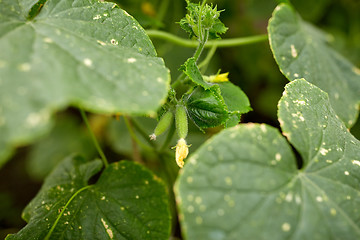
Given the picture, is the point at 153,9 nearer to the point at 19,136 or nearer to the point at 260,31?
the point at 260,31

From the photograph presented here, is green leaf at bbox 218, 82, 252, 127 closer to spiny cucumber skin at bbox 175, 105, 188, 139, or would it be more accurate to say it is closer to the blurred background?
spiny cucumber skin at bbox 175, 105, 188, 139

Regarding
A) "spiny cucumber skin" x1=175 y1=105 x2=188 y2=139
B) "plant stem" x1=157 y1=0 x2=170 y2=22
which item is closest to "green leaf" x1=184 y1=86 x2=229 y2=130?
"spiny cucumber skin" x1=175 y1=105 x2=188 y2=139

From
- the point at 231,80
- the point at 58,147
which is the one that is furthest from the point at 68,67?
the point at 58,147

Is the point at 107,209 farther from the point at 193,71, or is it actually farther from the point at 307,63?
the point at 307,63

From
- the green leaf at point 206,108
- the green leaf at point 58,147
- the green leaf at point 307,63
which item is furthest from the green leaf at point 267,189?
the green leaf at point 58,147

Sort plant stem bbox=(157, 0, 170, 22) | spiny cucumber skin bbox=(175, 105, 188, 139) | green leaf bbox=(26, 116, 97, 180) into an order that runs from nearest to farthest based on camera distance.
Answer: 1. spiny cucumber skin bbox=(175, 105, 188, 139)
2. plant stem bbox=(157, 0, 170, 22)
3. green leaf bbox=(26, 116, 97, 180)

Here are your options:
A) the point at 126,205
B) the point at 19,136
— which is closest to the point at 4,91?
the point at 19,136
